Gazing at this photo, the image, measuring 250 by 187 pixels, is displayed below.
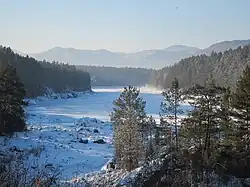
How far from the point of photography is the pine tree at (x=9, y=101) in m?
41.6

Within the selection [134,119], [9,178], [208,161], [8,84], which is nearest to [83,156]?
[134,119]

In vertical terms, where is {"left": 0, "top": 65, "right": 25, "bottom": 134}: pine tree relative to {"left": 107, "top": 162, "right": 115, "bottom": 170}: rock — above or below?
above

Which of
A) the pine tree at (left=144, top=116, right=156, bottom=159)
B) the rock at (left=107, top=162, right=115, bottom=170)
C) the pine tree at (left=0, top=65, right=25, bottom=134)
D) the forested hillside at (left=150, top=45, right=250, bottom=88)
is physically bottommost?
the rock at (left=107, top=162, right=115, bottom=170)

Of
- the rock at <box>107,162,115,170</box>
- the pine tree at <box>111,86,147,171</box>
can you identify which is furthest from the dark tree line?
the rock at <box>107,162,115,170</box>

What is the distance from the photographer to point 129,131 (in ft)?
111

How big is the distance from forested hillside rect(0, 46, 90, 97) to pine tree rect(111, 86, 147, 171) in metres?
61.0

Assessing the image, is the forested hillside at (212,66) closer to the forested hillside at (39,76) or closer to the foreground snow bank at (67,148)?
the forested hillside at (39,76)

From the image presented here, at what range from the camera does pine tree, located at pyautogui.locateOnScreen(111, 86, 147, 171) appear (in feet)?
107

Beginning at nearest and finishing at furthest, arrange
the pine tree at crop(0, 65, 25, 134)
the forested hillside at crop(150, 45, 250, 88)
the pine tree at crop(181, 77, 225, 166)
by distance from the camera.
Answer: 1. the pine tree at crop(181, 77, 225, 166)
2. the pine tree at crop(0, 65, 25, 134)
3. the forested hillside at crop(150, 45, 250, 88)

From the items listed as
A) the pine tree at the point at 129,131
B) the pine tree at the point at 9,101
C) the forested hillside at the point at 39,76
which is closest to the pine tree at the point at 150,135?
the pine tree at the point at 129,131

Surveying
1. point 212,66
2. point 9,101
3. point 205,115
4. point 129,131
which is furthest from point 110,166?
point 212,66

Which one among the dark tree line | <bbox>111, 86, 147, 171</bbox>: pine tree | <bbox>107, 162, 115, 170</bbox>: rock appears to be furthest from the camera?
<bbox>107, 162, 115, 170</bbox>: rock

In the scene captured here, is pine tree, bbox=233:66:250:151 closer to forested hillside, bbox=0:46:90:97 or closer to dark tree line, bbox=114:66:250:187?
dark tree line, bbox=114:66:250:187

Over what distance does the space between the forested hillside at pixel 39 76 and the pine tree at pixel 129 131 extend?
61.0 metres
